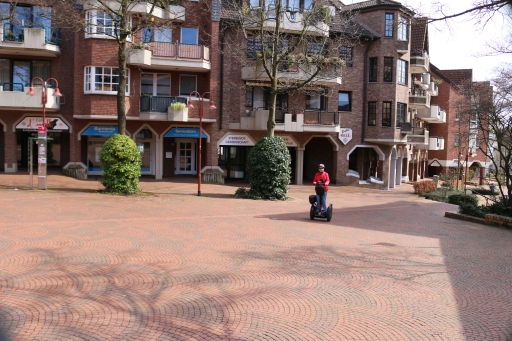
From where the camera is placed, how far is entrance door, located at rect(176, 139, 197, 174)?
3023 cm

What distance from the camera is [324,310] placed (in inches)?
243

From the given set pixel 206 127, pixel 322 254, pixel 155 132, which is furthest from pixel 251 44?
pixel 322 254

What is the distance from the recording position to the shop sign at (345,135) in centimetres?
3219

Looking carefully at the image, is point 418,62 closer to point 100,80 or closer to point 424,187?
point 424,187

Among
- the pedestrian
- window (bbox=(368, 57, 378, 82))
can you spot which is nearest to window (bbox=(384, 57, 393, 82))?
window (bbox=(368, 57, 378, 82))

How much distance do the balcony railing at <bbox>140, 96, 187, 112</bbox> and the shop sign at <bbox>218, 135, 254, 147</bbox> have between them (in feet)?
11.9

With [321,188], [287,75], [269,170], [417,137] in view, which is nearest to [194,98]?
[287,75]

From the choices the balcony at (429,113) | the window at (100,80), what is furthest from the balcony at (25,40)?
the balcony at (429,113)

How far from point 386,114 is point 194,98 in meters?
13.9

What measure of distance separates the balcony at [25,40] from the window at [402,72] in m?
22.5

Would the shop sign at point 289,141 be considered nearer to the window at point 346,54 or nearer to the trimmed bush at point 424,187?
the window at point 346,54

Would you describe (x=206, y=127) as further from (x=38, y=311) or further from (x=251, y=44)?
(x=38, y=311)

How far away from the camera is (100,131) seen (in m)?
26.6

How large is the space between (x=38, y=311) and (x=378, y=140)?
2949 centimetres
